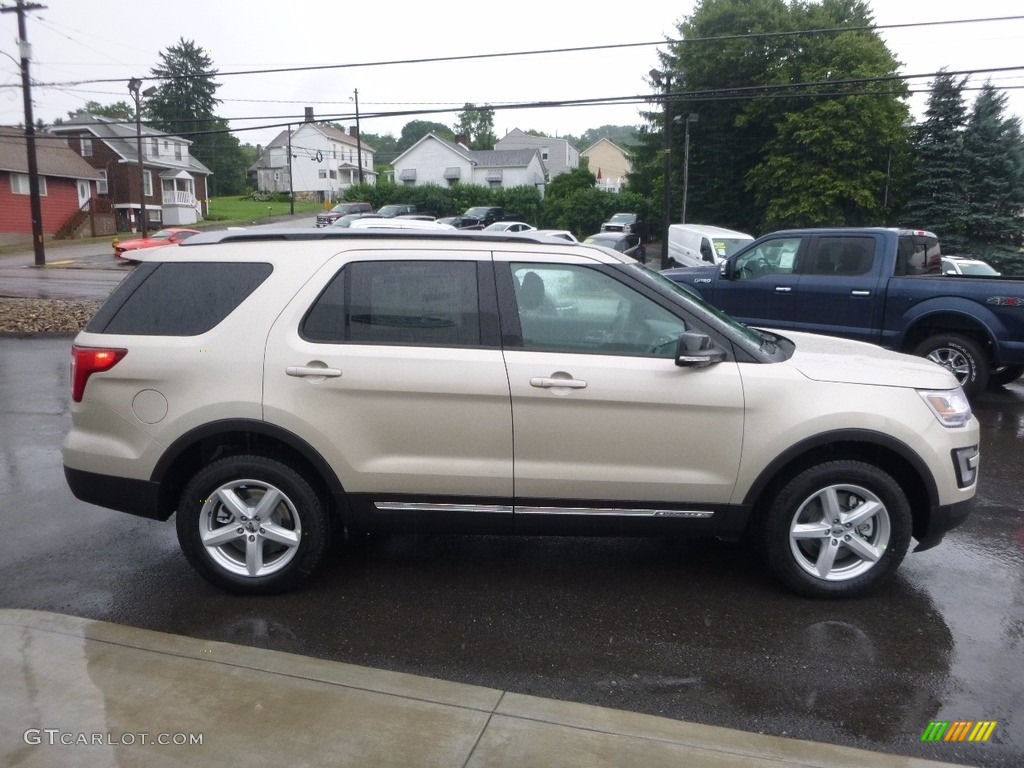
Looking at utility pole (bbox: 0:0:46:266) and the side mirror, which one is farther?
utility pole (bbox: 0:0:46:266)

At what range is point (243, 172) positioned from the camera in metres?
97.7

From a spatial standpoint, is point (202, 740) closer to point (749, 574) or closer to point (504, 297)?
point (504, 297)

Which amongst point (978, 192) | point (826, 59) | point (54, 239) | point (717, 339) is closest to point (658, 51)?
point (826, 59)

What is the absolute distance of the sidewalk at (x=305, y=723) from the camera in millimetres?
3068

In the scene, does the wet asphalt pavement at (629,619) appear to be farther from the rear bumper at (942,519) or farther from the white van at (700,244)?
the white van at (700,244)

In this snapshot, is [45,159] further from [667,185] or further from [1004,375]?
[1004,375]

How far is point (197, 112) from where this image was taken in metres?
Result: 88.9

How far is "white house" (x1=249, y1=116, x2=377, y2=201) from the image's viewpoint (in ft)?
288

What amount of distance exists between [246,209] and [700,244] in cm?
6016

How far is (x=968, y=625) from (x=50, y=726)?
13.6ft

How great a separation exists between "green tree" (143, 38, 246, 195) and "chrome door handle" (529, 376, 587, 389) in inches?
3426

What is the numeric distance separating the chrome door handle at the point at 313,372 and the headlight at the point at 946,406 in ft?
9.78

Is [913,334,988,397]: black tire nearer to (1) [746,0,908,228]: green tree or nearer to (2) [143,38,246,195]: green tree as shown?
(1) [746,0,908,228]: green tree

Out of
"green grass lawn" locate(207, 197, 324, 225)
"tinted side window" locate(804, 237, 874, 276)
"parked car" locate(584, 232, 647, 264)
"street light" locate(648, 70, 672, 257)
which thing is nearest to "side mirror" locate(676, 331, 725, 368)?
"tinted side window" locate(804, 237, 874, 276)
